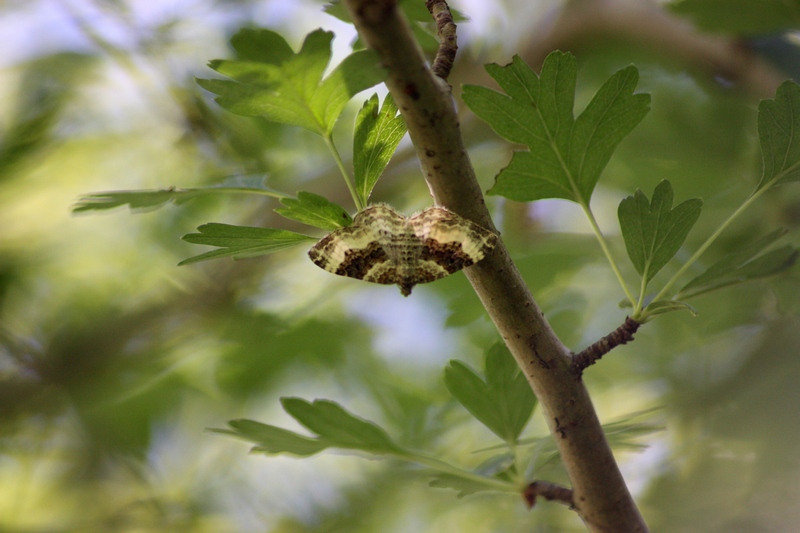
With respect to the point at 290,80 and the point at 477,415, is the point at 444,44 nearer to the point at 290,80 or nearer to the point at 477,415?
the point at 290,80

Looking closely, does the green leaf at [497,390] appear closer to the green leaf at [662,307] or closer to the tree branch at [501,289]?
the tree branch at [501,289]

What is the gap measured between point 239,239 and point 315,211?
0.08 m

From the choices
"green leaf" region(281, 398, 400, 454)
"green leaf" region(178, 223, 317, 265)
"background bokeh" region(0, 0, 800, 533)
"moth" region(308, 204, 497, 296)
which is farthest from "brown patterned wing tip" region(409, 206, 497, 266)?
"background bokeh" region(0, 0, 800, 533)

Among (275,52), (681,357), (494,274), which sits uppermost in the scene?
(681,357)

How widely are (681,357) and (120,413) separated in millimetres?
1555

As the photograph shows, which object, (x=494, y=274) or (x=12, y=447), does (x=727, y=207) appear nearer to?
(x=494, y=274)

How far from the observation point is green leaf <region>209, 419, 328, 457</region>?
634 mm

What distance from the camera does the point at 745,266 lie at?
657 millimetres

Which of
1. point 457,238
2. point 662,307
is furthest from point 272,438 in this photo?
point 662,307

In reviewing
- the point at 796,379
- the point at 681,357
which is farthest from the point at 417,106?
the point at 796,379

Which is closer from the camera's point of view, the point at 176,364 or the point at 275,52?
the point at 275,52

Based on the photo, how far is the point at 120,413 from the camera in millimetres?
1674

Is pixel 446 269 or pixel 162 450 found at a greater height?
pixel 162 450

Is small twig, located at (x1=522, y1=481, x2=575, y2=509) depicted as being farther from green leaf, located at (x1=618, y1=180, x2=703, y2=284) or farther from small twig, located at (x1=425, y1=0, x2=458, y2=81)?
small twig, located at (x1=425, y1=0, x2=458, y2=81)
